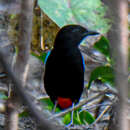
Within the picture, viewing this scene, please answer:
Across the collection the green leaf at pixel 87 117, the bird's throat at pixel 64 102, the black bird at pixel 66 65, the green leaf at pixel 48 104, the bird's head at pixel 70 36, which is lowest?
the green leaf at pixel 87 117

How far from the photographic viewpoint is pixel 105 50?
117 inches

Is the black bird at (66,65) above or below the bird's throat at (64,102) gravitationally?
above

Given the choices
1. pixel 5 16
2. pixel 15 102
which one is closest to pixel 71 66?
pixel 5 16

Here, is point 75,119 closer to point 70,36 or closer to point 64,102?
point 64,102

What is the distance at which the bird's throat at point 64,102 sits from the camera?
123 inches

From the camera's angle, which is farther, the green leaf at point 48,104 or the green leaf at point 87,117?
the green leaf at point 48,104

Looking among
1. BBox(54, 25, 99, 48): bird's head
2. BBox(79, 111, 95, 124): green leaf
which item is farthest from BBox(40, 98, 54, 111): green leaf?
BBox(54, 25, 99, 48): bird's head

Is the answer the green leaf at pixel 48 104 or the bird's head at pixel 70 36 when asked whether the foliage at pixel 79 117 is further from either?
the bird's head at pixel 70 36

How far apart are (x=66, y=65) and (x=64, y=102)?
41 centimetres

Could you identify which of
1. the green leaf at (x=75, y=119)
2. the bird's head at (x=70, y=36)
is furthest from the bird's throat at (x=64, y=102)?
the bird's head at (x=70, y=36)

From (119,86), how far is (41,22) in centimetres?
367

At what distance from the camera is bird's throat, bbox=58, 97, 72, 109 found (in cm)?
312

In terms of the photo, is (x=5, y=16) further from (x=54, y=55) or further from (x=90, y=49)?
(x=54, y=55)

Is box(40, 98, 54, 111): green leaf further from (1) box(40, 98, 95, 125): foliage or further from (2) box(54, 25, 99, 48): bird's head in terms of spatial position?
(2) box(54, 25, 99, 48): bird's head
